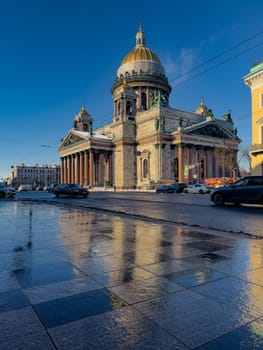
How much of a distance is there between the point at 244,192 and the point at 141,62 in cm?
6572

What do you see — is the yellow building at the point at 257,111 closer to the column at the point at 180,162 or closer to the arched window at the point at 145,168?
the column at the point at 180,162

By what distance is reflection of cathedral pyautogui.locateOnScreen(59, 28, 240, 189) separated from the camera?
192 ft

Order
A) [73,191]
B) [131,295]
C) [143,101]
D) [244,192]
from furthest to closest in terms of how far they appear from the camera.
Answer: [143,101], [73,191], [244,192], [131,295]

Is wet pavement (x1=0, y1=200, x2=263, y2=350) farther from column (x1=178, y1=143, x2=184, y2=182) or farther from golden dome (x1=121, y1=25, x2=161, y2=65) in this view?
golden dome (x1=121, y1=25, x2=161, y2=65)

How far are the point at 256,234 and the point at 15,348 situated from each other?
6.60 metres

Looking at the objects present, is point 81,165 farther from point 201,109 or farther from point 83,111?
point 201,109

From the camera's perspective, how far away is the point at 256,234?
713 centimetres

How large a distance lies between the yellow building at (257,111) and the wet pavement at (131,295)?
92.3 feet

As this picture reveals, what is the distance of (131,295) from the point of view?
3.19 m

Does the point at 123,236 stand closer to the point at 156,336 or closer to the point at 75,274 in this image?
the point at 75,274

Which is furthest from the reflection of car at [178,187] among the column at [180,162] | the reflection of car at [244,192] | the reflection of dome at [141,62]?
the reflection of dome at [141,62]

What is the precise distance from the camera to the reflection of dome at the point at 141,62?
72000 millimetres

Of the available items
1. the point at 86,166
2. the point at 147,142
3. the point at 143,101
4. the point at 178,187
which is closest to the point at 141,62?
the point at 143,101

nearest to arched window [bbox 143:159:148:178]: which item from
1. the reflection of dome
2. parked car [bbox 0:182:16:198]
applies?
the reflection of dome
